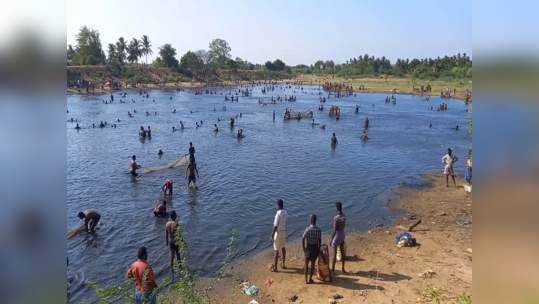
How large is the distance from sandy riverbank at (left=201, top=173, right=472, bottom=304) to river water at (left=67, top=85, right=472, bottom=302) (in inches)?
49.2

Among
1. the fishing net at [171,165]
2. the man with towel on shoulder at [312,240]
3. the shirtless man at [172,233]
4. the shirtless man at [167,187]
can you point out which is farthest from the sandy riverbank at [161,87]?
the man with towel on shoulder at [312,240]

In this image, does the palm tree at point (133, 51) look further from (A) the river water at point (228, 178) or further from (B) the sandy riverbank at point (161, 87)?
(A) the river water at point (228, 178)

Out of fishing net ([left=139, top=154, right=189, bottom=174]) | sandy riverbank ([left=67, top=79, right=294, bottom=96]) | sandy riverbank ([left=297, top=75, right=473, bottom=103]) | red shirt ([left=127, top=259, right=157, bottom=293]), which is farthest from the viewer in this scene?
sandy riverbank ([left=297, top=75, right=473, bottom=103])

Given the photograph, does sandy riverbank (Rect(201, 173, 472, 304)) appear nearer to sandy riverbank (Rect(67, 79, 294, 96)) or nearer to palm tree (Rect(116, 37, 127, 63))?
sandy riverbank (Rect(67, 79, 294, 96))

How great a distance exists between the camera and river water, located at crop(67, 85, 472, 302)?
483 inches

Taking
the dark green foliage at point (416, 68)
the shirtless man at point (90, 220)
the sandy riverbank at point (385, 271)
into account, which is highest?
the dark green foliage at point (416, 68)

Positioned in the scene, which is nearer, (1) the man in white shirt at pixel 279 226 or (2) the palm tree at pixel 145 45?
(1) the man in white shirt at pixel 279 226

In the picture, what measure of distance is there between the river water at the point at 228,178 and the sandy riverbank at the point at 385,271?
125 cm

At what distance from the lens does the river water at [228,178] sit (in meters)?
12.3

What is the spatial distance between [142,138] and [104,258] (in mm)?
21272

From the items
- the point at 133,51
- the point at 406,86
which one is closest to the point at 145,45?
the point at 133,51

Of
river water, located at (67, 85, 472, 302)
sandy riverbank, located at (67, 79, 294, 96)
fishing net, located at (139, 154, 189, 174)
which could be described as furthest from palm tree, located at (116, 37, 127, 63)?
fishing net, located at (139, 154, 189, 174)

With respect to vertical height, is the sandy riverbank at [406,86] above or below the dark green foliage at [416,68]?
below

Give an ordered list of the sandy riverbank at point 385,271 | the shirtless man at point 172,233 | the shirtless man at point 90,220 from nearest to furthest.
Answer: the sandy riverbank at point 385,271
the shirtless man at point 172,233
the shirtless man at point 90,220
